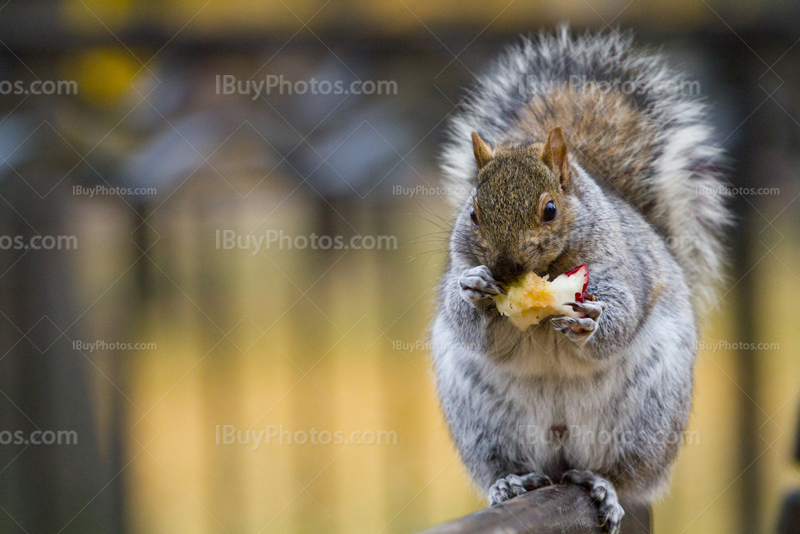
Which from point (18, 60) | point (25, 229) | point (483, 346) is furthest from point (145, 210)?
point (483, 346)

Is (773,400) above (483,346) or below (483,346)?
below

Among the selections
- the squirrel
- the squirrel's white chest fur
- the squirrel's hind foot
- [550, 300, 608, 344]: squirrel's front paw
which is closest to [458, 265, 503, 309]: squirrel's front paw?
the squirrel

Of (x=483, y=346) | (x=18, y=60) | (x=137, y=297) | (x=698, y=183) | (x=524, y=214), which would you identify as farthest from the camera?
(x=137, y=297)

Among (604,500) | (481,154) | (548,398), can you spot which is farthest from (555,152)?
(604,500)

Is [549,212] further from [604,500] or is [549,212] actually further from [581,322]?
[604,500]

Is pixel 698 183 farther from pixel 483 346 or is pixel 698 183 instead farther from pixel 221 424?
pixel 221 424

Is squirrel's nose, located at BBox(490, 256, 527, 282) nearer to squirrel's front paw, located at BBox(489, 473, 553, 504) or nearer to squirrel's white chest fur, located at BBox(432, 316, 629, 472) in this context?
squirrel's white chest fur, located at BBox(432, 316, 629, 472)
